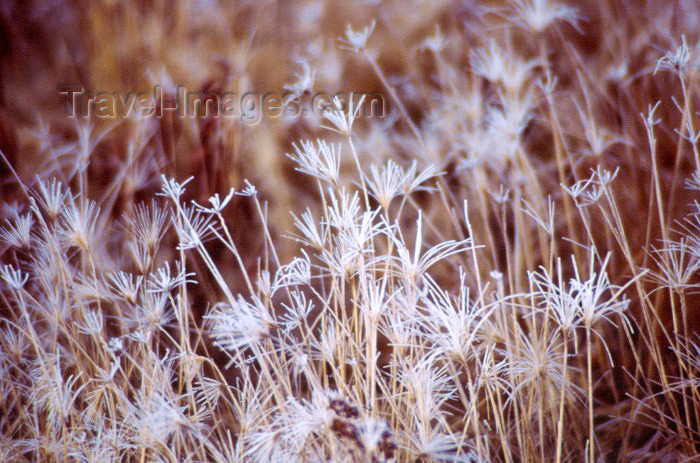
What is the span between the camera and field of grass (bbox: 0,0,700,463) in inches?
27.6

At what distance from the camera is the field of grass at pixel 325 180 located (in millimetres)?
700

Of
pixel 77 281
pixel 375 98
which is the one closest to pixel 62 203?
pixel 77 281

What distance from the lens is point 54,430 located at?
2.19 ft

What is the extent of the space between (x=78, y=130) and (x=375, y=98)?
18.4 inches

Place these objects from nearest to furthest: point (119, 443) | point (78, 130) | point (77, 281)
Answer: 1. point (119, 443)
2. point (77, 281)
3. point (78, 130)

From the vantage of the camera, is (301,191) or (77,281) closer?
(77,281)

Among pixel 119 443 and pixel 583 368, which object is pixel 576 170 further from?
pixel 119 443

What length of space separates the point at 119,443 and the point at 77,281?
232 millimetres

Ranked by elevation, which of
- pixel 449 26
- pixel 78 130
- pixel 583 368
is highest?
pixel 449 26

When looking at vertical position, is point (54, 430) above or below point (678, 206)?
below

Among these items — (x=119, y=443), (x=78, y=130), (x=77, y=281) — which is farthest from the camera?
(x=78, y=130)

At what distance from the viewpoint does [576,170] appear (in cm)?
81

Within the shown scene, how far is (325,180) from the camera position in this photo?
29.0 inches

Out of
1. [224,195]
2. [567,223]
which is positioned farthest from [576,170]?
[224,195]
